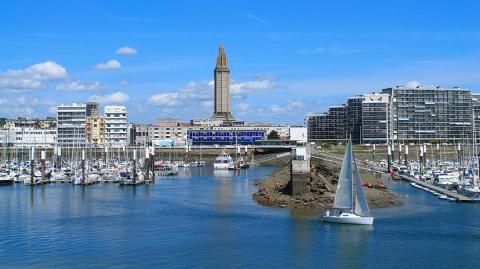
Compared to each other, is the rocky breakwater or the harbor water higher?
the rocky breakwater

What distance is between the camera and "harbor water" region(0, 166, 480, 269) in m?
38.4

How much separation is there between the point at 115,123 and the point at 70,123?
12.8 meters

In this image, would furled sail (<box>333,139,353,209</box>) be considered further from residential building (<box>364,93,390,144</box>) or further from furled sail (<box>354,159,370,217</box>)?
residential building (<box>364,93,390,144</box>)

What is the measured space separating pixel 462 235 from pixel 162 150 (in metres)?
139

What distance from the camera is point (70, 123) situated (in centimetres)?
19000

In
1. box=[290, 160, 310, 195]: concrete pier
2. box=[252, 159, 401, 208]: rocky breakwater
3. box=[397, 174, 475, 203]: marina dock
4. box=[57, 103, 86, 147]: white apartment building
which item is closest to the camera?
box=[252, 159, 401, 208]: rocky breakwater

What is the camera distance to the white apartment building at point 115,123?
624 ft

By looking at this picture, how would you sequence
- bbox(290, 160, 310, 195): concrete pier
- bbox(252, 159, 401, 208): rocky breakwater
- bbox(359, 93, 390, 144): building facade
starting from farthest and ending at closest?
1. bbox(359, 93, 390, 144): building facade
2. bbox(290, 160, 310, 195): concrete pier
3. bbox(252, 159, 401, 208): rocky breakwater

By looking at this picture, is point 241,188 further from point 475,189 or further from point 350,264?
point 350,264

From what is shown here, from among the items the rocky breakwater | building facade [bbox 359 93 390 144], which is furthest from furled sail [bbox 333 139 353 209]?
building facade [bbox 359 93 390 144]

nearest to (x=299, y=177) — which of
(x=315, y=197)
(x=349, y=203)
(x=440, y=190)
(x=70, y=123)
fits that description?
(x=315, y=197)

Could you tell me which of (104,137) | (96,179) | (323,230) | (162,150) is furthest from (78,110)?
(323,230)

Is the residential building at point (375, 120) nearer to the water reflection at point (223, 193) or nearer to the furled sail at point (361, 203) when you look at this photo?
the water reflection at point (223, 193)

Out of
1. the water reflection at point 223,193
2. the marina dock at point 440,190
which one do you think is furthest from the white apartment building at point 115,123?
the marina dock at point 440,190
